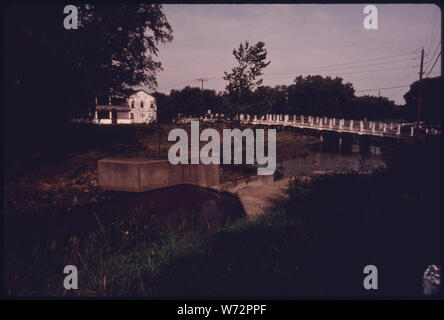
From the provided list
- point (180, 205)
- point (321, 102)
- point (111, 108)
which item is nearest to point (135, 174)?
point (180, 205)

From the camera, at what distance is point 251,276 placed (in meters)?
4.14

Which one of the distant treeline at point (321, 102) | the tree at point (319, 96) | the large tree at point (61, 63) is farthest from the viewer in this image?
the tree at point (319, 96)

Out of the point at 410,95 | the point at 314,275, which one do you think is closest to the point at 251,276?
the point at 314,275

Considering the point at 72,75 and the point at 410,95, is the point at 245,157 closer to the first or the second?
the point at 72,75

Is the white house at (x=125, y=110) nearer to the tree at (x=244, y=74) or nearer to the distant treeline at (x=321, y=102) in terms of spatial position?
the distant treeline at (x=321, y=102)

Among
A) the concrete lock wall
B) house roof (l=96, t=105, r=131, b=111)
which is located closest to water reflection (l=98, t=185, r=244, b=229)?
the concrete lock wall

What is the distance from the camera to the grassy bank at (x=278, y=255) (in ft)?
12.5

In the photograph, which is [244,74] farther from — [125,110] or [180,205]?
[125,110]

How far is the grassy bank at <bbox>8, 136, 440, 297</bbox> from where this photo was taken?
382 cm

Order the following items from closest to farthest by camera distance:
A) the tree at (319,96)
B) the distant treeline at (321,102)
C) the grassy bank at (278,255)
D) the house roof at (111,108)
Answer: the grassy bank at (278,255) → the house roof at (111,108) → the distant treeline at (321,102) → the tree at (319,96)

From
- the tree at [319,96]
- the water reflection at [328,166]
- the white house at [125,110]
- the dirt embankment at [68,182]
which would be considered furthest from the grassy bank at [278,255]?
the tree at [319,96]

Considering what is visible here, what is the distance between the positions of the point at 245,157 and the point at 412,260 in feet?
47.5

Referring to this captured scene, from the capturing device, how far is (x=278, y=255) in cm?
473
